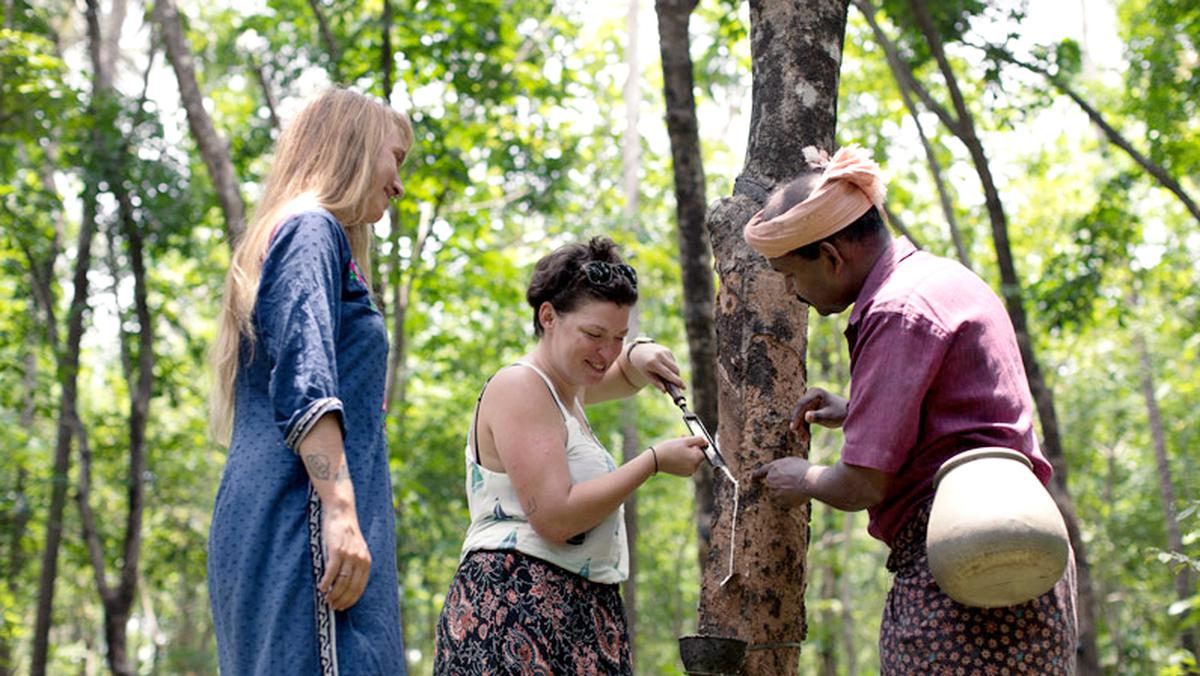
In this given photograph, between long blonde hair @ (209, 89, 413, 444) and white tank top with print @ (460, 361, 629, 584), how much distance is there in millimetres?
586

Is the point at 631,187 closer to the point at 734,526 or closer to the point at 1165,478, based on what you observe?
the point at 1165,478

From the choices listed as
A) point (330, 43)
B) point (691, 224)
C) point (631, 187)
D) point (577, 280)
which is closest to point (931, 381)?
point (577, 280)

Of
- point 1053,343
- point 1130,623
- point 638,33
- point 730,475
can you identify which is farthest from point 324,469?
point 1130,623

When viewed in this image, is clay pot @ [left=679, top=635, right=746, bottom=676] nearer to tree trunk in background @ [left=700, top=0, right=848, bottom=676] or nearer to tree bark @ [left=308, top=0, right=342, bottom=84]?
tree trunk in background @ [left=700, top=0, right=848, bottom=676]

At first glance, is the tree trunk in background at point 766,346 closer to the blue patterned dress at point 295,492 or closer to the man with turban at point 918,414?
the man with turban at point 918,414

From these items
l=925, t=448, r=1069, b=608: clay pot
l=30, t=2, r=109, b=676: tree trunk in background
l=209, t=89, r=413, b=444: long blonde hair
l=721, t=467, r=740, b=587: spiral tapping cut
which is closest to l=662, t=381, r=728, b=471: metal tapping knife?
l=721, t=467, r=740, b=587: spiral tapping cut

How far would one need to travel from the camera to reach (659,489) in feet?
57.2

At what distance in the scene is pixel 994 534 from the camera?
2031 mm

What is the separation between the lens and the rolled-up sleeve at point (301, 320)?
2201 mm

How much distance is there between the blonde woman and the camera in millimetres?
2189

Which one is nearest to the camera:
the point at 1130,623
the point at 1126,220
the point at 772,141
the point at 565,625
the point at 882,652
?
the point at 882,652

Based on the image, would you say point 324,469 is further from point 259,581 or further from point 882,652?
point 882,652

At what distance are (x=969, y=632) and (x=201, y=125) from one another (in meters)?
6.16

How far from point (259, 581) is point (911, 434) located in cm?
122
